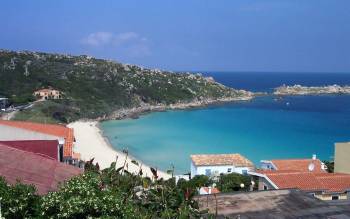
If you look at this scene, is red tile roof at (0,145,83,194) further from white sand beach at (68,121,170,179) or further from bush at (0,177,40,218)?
white sand beach at (68,121,170,179)

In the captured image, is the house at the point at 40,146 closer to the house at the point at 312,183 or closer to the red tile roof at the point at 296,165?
the house at the point at 312,183

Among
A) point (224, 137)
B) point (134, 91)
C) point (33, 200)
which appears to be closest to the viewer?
point (33, 200)

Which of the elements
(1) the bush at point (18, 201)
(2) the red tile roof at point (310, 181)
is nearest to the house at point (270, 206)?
(1) the bush at point (18, 201)

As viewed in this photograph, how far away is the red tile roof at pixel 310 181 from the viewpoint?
19891 millimetres

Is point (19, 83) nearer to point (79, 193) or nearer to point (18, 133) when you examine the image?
point (18, 133)

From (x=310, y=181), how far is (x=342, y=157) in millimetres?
4667

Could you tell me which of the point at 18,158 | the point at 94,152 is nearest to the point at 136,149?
the point at 94,152

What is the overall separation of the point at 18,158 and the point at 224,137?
2072 inches

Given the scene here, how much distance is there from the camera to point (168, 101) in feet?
309

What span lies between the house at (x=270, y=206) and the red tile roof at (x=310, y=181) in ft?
32.8

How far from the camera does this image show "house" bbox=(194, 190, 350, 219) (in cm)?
874

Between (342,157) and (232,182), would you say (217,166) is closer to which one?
(232,182)

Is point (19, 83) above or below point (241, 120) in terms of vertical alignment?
above

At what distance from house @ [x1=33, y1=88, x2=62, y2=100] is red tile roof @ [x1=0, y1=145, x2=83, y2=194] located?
206 ft
